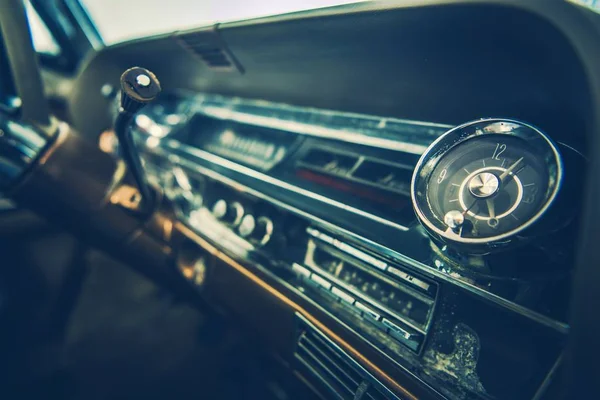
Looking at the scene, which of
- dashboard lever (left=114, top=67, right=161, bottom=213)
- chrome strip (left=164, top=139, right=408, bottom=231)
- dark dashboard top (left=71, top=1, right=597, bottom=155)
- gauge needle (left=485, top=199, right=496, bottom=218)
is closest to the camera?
dark dashboard top (left=71, top=1, right=597, bottom=155)

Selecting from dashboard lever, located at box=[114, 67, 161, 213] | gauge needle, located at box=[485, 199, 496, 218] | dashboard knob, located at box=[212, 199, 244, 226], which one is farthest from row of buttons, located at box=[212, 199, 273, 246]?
gauge needle, located at box=[485, 199, 496, 218]

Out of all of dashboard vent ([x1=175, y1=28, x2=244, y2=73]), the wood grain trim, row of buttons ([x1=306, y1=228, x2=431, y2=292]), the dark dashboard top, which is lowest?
the wood grain trim

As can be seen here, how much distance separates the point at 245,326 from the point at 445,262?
0.87 m

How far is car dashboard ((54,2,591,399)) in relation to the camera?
0.65 meters

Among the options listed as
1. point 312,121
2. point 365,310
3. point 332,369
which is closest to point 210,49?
point 312,121

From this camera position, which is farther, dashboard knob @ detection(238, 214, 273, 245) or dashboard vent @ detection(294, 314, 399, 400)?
dashboard knob @ detection(238, 214, 273, 245)

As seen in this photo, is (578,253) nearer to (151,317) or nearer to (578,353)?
(578,353)

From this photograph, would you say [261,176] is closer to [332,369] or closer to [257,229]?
[257,229]

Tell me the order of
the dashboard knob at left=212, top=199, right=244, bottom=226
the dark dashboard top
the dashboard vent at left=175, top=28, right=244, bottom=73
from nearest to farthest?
the dark dashboard top
the dashboard vent at left=175, top=28, right=244, bottom=73
the dashboard knob at left=212, top=199, right=244, bottom=226

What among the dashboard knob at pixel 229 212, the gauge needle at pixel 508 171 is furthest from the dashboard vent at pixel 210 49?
the gauge needle at pixel 508 171

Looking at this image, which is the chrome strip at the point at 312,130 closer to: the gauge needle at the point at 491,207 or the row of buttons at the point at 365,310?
the gauge needle at the point at 491,207

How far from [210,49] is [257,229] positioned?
76 cm

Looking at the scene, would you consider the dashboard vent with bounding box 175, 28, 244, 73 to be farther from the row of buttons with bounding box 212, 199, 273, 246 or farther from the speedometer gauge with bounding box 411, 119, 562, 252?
the speedometer gauge with bounding box 411, 119, 562, 252

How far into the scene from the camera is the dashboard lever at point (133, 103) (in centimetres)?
82
